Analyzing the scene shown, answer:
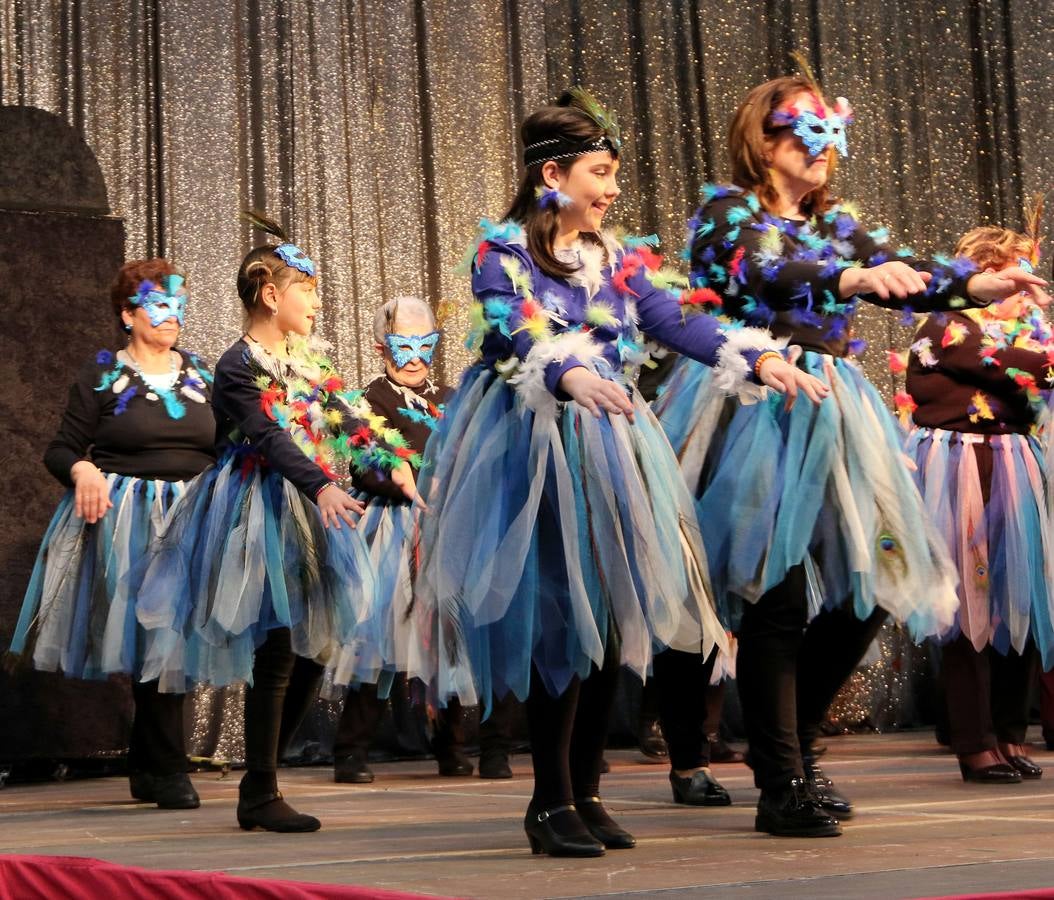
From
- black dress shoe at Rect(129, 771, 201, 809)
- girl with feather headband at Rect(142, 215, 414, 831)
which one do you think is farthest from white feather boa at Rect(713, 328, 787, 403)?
black dress shoe at Rect(129, 771, 201, 809)

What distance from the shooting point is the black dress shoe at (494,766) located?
472 centimetres

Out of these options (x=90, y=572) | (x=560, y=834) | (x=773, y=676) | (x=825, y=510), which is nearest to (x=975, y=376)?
(x=825, y=510)

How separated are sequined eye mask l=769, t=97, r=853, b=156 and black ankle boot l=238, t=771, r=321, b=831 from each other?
1590 mm

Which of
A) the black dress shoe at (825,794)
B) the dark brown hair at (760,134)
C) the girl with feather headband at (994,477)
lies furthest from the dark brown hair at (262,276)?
the girl with feather headband at (994,477)

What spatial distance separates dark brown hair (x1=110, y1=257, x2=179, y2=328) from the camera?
4.21m

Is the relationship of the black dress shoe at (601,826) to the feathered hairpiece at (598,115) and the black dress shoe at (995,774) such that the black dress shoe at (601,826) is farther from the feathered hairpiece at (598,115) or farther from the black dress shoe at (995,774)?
the black dress shoe at (995,774)

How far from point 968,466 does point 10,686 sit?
2.96 meters

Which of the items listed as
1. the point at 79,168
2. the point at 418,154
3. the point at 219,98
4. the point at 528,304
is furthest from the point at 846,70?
the point at 528,304

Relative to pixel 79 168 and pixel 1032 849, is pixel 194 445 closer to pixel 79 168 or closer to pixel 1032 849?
pixel 79 168

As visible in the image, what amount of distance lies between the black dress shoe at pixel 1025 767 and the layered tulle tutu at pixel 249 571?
1651 millimetres

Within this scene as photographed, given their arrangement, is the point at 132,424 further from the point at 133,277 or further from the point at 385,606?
the point at 385,606

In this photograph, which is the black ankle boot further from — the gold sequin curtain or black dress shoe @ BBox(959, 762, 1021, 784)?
the gold sequin curtain

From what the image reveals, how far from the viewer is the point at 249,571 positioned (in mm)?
3217

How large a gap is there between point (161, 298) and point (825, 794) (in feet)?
7.47
